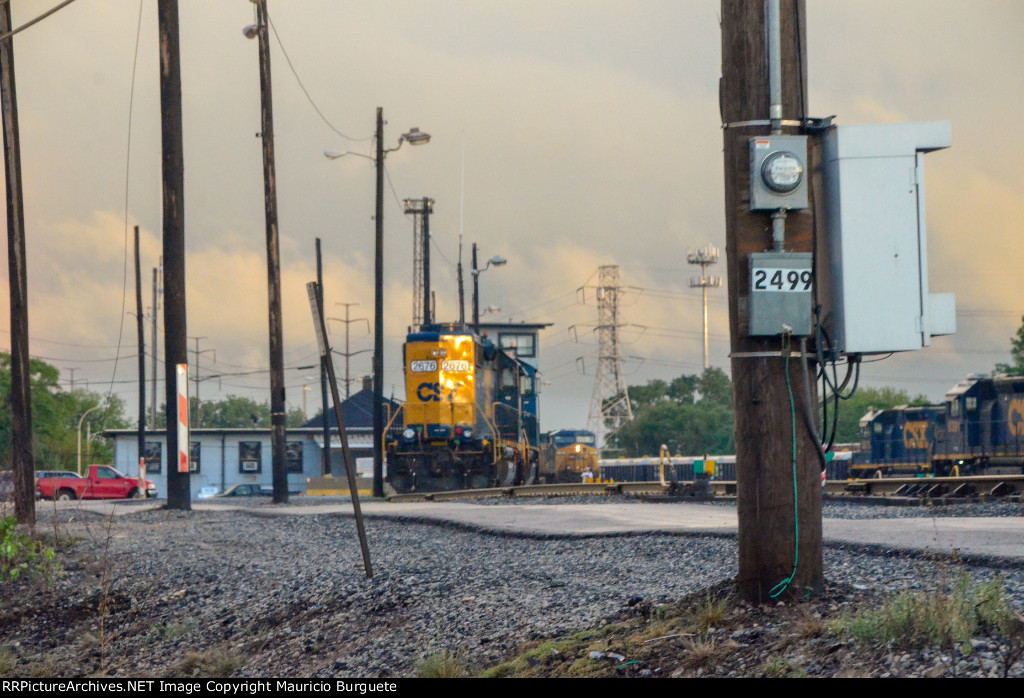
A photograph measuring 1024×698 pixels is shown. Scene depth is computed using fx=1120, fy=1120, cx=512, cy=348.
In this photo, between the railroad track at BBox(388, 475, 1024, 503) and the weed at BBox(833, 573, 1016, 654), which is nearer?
the weed at BBox(833, 573, 1016, 654)

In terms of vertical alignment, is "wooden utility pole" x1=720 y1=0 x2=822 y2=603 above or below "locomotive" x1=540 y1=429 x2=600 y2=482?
above

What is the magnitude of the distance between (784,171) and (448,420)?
75.0 ft

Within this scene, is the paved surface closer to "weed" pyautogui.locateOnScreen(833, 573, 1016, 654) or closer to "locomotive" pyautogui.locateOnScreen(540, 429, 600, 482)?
"weed" pyautogui.locateOnScreen(833, 573, 1016, 654)

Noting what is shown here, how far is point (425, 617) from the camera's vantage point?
8.42m

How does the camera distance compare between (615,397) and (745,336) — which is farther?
(615,397)

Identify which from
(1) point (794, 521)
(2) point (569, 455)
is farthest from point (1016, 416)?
(1) point (794, 521)

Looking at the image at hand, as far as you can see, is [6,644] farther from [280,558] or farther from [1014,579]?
[1014,579]

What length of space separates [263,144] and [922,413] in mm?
25293

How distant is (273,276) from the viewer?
30250 millimetres

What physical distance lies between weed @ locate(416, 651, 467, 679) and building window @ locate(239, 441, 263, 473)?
220ft

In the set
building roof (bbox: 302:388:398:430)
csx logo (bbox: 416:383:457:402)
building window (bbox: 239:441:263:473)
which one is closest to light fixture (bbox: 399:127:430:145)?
csx logo (bbox: 416:383:457:402)

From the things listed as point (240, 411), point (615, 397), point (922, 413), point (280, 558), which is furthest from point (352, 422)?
point (280, 558)

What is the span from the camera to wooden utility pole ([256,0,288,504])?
99.1 ft

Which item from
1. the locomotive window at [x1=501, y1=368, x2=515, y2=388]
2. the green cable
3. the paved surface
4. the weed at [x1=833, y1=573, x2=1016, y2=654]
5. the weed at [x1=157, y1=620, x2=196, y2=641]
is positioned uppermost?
the locomotive window at [x1=501, y1=368, x2=515, y2=388]
